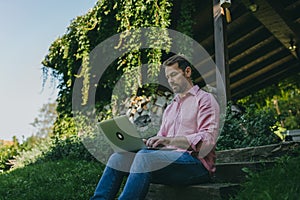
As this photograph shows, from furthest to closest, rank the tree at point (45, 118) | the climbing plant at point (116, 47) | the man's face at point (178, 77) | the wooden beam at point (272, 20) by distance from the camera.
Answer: the tree at point (45, 118), the climbing plant at point (116, 47), the wooden beam at point (272, 20), the man's face at point (178, 77)

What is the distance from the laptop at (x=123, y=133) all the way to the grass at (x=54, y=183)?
45.9 inches

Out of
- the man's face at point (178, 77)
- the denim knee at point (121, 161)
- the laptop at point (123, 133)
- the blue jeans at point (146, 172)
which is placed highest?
the man's face at point (178, 77)

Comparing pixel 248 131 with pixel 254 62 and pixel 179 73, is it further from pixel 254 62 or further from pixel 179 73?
pixel 254 62

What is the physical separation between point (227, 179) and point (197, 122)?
1.42 ft

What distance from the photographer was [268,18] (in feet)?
17.6

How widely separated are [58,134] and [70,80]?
99 cm

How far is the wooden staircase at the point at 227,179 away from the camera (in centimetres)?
193

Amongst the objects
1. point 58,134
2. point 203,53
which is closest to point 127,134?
point 203,53

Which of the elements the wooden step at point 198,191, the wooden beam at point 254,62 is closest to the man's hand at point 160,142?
the wooden step at point 198,191

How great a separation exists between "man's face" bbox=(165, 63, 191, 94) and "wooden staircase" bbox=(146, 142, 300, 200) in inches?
20.3

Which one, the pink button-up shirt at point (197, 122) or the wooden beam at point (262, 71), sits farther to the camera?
the wooden beam at point (262, 71)

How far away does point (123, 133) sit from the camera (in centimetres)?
198

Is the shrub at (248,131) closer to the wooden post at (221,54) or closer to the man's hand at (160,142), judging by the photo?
the wooden post at (221,54)

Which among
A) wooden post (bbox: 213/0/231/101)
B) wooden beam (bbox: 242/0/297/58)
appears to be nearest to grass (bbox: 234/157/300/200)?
wooden post (bbox: 213/0/231/101)
